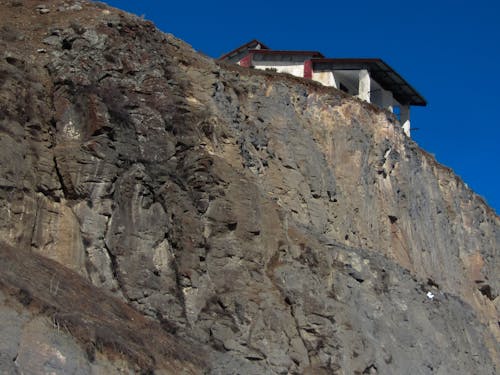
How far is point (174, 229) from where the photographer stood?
23.1 metres

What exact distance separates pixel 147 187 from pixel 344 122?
1413cm

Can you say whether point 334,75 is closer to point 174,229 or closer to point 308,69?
point 308,69

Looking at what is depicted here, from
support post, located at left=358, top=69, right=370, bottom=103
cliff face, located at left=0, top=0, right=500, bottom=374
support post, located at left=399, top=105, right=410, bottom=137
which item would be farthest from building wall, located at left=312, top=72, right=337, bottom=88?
cliff face, located at left=0, top=0, right=500, bottom=374

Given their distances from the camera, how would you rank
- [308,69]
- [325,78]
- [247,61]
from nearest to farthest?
[325,78], [308,69], [247,61]

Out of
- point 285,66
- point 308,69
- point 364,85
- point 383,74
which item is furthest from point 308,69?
point 383,74

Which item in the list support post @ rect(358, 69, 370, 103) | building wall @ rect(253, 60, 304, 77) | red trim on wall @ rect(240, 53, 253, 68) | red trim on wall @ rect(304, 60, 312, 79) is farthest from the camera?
red trim on wall @ rect(240, 53, 253, 68)

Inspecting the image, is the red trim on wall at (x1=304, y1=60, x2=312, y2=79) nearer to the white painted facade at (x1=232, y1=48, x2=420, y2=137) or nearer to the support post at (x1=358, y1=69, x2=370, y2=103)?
the white painted facade at (x1=232, y1=48, x2=420, y2=137)

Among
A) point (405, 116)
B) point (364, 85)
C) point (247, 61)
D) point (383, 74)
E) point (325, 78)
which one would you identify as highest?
point (383, 74)

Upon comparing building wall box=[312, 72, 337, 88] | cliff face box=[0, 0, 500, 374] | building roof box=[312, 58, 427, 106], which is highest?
building roof box=[312, 58, 427, 106]

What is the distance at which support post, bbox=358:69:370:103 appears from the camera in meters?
40.2

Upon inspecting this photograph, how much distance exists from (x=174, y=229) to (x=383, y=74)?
22125 mm

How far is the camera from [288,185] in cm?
3006

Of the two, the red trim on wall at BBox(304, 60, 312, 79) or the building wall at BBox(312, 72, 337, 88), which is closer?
the building wall at BBox(312, 72, 337, 88)

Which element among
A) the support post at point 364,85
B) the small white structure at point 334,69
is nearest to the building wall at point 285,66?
the small white structure at point 334,69
